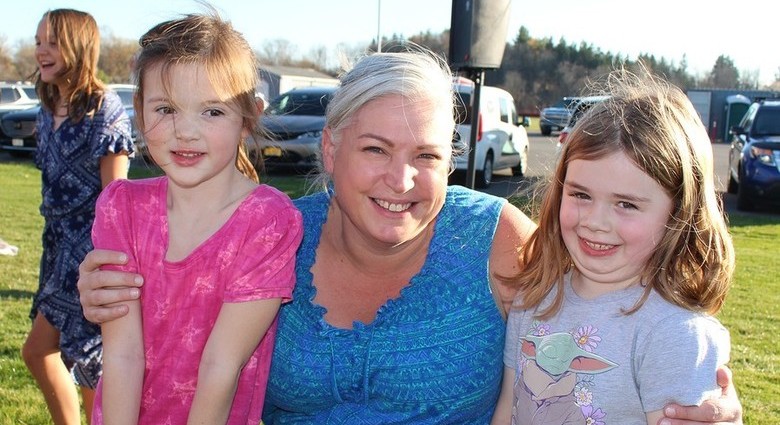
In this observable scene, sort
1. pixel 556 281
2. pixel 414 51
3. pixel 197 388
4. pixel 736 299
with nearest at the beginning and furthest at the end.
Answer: pixel 197 388
pixel 556 281
pixel 414 51
pixel 736 299

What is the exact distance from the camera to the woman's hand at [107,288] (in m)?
1.92

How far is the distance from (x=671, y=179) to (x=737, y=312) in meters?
5.48

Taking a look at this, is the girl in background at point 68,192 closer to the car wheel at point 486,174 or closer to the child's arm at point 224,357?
the child's arm at point 224,357

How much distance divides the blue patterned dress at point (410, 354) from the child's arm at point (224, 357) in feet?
0.94

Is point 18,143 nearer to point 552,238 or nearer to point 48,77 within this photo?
point 48,77


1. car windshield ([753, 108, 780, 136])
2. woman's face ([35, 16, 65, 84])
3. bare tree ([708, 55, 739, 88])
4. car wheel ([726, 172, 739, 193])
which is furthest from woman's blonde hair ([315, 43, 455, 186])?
bare tree ([708, 55, 739, 88])

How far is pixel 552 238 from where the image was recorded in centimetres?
213

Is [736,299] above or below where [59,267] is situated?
below

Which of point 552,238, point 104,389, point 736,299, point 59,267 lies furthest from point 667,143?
point 736,299

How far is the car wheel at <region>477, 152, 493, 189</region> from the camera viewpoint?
1496cm

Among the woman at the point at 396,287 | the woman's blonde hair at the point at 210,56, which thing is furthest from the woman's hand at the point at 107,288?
the woman's blonde hair at the point at 210,56

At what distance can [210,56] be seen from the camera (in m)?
1.95

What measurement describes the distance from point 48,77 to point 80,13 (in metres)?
0.39

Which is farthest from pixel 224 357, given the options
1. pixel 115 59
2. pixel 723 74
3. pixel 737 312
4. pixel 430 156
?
pixel 723 74
